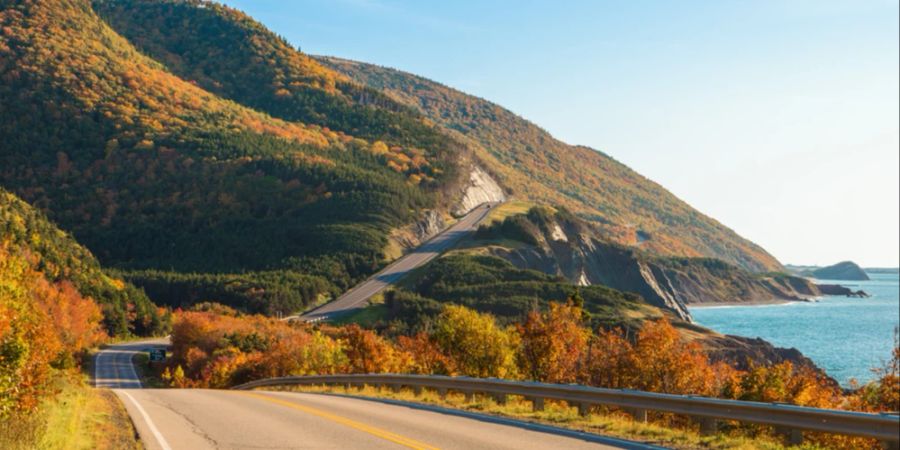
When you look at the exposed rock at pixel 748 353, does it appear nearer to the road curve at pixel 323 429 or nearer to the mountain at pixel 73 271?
the road curve at pixel 323 429

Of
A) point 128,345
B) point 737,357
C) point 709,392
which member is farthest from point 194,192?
point 709,392

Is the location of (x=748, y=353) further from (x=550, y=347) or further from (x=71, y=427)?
(x=71, y=427)

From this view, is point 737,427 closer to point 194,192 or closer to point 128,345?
point 128,345

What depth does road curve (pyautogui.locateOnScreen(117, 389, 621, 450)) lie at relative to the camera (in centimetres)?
1463

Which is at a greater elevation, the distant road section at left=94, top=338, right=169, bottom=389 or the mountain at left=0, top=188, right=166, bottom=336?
the mountain at left=0, top=188, right=166, bottom=336

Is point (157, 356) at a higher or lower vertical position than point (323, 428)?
lower

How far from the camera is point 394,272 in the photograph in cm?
15612

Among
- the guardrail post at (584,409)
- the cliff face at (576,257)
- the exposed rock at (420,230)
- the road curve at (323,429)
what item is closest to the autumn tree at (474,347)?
the road curve at (323,429)

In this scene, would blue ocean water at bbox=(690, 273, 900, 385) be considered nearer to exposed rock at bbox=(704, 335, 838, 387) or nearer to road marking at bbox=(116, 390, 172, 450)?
exposed rock at bbox=(704, 335, 838, 387)

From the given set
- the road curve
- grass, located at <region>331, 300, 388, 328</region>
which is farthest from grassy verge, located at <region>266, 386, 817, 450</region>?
grass, located at <region>331, 300, 388, 328</region>

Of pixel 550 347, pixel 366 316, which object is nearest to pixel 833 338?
pixel 366 316

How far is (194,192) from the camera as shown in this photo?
197000 mm

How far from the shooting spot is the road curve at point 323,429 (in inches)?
576

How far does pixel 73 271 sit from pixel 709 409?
129530 millimetres
